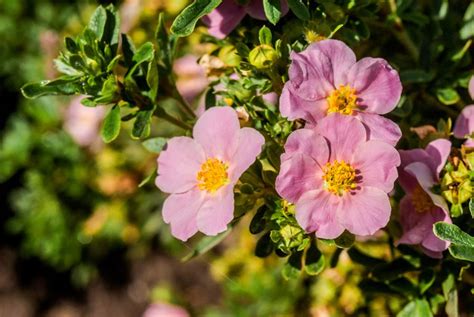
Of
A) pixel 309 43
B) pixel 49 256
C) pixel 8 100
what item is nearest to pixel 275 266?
pixel 49 256

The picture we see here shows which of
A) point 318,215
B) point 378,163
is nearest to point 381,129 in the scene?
point 378,163

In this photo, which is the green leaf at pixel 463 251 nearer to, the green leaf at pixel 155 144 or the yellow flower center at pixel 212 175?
the yellow flower center at pixel 212 175

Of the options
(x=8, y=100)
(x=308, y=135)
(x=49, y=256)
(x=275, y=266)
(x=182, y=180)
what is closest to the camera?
(x=308, y=135)

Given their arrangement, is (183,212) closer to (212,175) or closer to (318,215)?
(212,175)

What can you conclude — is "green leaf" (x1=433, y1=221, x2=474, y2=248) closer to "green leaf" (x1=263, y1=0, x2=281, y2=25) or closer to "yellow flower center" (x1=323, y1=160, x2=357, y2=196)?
"yellow flower center" (x1=323, y1=160, x2=357, y2=196)

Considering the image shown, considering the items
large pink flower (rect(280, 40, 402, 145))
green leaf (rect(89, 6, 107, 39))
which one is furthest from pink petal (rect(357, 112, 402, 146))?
green leaf (rect(89, 6, 107, 39))

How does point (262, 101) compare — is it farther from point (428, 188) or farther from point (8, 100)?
point (8, 100)
